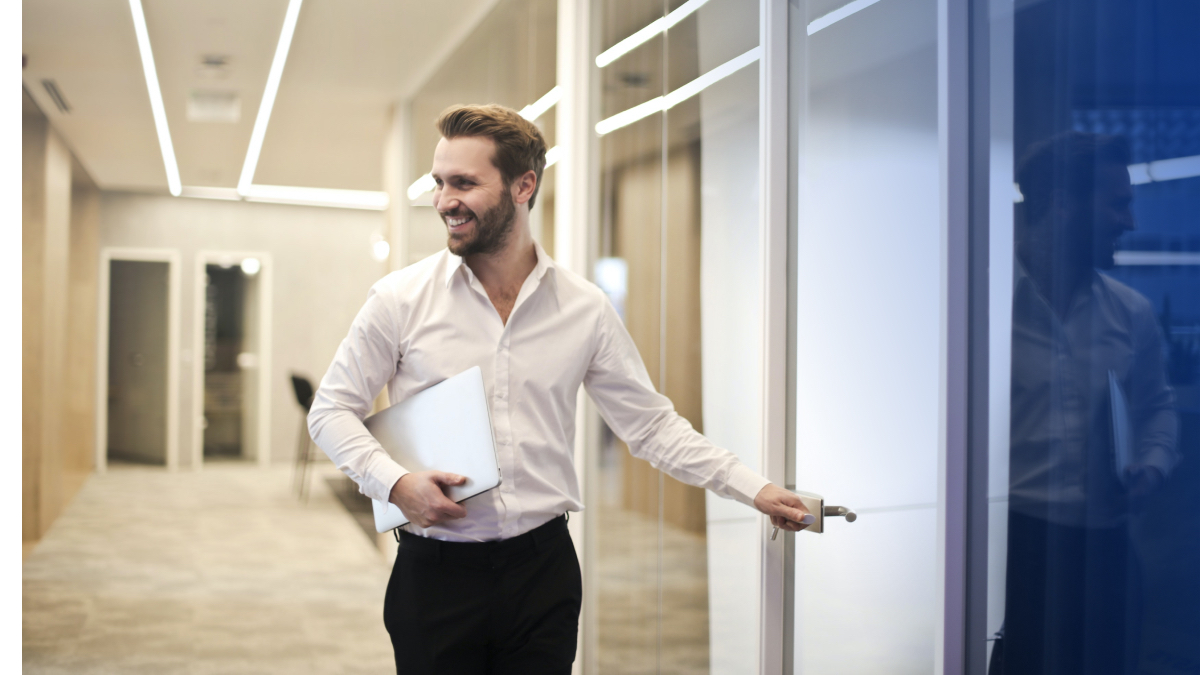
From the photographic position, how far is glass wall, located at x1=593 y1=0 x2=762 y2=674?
2.07 m

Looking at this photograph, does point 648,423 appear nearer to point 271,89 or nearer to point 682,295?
point 682,295

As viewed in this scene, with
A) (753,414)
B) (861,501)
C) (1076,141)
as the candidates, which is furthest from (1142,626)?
(753,414)

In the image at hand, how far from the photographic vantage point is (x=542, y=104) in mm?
3227

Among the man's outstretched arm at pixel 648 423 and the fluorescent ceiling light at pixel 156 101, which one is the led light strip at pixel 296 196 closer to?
the fluorescent ceiling light at pixel 156 101

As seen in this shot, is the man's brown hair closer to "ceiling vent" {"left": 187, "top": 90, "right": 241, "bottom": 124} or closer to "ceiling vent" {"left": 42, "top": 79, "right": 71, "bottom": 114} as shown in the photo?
"ceiling vent" {"left": 187, "top": 90, "right": 241, "bottom": 124}

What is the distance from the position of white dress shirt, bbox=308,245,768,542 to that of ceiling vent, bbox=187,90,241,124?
4748 mm

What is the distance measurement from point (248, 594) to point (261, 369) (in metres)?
6.12

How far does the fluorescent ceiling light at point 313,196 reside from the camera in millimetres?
10316

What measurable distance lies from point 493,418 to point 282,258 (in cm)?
966

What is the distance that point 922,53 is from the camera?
5.20 feet

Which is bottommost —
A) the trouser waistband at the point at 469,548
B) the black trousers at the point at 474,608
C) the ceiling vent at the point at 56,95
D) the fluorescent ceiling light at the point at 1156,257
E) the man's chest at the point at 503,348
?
the black trousers at the point at 474,608

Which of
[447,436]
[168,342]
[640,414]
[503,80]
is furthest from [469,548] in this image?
[168,342]

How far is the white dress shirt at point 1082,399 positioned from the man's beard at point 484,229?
0.92 m

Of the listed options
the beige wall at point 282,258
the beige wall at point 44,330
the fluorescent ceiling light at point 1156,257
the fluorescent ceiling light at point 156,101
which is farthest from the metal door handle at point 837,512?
the beige wall at point 282,258
